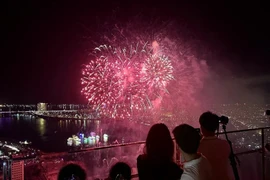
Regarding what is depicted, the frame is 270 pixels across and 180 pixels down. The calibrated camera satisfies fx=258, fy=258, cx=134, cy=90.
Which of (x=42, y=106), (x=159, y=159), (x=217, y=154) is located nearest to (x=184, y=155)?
(x=159, y=159)

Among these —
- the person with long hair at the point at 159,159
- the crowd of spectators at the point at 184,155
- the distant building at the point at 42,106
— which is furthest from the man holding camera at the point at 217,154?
A: the distant building at the point at 42,106

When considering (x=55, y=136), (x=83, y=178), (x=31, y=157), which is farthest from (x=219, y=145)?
(x=55, y=136)

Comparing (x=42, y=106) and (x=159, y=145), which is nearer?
(x=159, y=145)

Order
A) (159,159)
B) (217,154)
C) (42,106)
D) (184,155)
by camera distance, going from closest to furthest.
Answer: (184,155) → (159,159) → (217,154) → (42,106)

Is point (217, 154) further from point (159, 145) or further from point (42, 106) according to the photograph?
point (42, 106)

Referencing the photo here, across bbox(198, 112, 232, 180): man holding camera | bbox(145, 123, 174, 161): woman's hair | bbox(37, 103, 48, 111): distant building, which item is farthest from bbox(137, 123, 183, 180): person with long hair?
bbox(37, 103, 48, 111): distant building

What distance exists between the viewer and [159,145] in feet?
6.35

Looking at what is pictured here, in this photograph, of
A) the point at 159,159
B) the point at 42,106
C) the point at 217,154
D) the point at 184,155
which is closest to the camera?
the point at 184,155

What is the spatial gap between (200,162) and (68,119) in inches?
4143

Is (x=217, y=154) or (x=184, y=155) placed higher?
(x=184, y=155)

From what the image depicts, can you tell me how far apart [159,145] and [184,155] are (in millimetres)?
243

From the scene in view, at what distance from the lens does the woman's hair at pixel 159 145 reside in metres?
1.93

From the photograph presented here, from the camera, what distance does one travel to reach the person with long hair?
1.91m

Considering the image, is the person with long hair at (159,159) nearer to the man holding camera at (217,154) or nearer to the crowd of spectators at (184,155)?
the crowd of spectators at (184,155)
